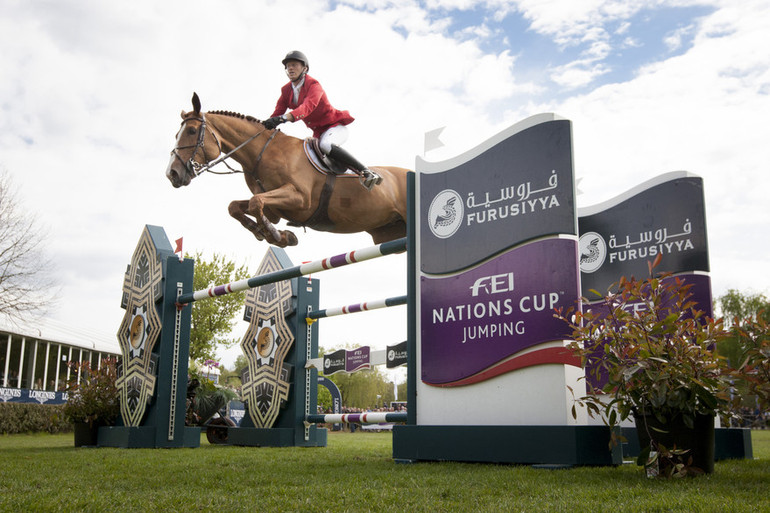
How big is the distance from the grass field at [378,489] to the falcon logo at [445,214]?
1.41 meters

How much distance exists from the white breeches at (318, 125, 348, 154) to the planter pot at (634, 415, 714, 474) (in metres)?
3.07

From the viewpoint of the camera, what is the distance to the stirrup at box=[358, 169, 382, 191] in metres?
4.89

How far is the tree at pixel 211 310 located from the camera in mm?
18500

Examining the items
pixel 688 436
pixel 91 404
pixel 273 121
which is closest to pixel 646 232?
pixel 688 436

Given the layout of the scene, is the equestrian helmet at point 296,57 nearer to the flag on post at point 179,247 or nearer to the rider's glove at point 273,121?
the rider's glove at point 273,121

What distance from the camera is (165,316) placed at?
6562mm

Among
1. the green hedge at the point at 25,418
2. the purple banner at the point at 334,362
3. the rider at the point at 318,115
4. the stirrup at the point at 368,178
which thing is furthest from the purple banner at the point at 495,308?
the green hedge at the point at 25,418

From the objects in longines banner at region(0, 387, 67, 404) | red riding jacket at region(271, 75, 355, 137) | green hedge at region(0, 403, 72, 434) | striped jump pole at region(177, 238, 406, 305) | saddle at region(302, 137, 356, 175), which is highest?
red riding jacket at region(271, 75, 355, 137)

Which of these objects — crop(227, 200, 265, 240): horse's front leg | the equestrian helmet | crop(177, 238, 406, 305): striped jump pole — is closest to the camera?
crop(177, 238, 406, 305): striped jump pole

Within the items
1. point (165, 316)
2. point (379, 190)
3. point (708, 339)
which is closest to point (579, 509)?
point (708, 339)

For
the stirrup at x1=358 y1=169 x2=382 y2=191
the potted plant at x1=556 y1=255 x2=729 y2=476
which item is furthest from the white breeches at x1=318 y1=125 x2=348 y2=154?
the potted plant at x1=556 y1=255 x2=729 y2=476

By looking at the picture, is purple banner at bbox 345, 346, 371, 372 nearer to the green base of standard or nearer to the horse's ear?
the green base of standard

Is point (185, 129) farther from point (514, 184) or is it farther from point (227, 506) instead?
point (227, 506)

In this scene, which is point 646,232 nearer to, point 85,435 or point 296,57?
point 296,57
